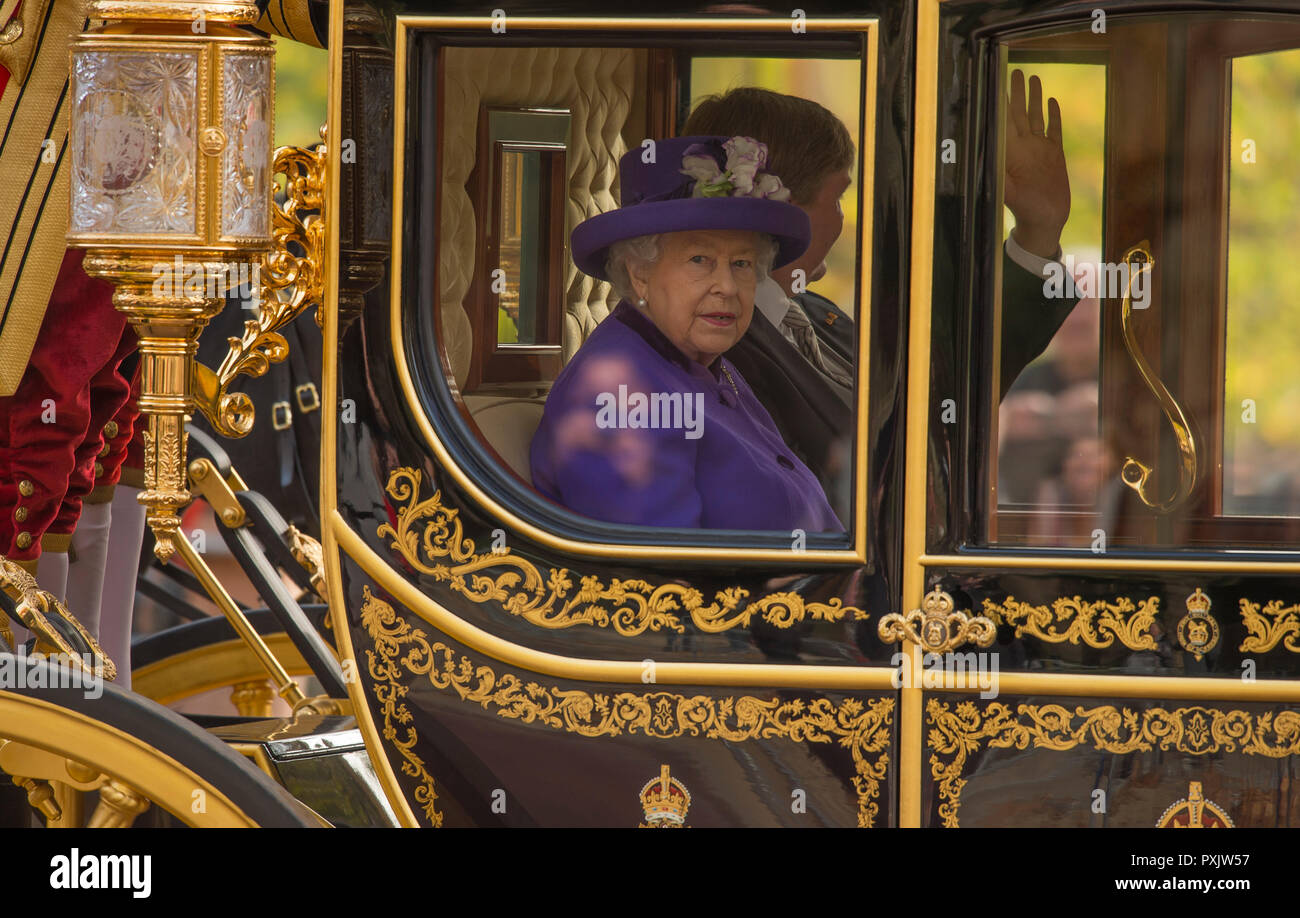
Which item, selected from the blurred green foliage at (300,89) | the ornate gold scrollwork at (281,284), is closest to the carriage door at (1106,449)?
the ornate gold scrollwork at (281,284)

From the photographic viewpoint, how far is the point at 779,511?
1.82m

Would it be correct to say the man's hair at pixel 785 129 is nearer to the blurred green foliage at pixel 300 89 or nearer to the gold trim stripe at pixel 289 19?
the gold trim stripe at pixel 289 19

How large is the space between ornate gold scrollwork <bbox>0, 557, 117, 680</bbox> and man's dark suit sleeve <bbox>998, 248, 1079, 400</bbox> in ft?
4.47

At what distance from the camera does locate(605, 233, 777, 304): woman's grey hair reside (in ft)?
5.94

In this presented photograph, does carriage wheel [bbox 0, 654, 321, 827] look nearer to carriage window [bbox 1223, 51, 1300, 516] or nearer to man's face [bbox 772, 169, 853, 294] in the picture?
man's face [bbox 772, 169, 853, 294]

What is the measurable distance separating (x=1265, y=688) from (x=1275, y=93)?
2.54ft

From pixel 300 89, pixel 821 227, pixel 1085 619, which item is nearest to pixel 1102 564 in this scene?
pixel 1085 619

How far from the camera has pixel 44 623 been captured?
2014mm

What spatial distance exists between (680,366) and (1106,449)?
577 millimetres

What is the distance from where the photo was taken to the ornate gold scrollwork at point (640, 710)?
1774mm

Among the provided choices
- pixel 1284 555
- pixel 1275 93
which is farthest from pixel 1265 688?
pixel 1275 93

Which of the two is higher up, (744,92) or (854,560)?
(744,92)

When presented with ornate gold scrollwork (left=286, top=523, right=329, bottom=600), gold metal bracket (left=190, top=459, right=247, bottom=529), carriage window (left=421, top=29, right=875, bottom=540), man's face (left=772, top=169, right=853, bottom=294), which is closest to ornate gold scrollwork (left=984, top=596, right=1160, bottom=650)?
carriage window (left=421, top=29, right=875, bottom=540)

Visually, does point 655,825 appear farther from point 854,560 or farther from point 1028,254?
point 1028,254
